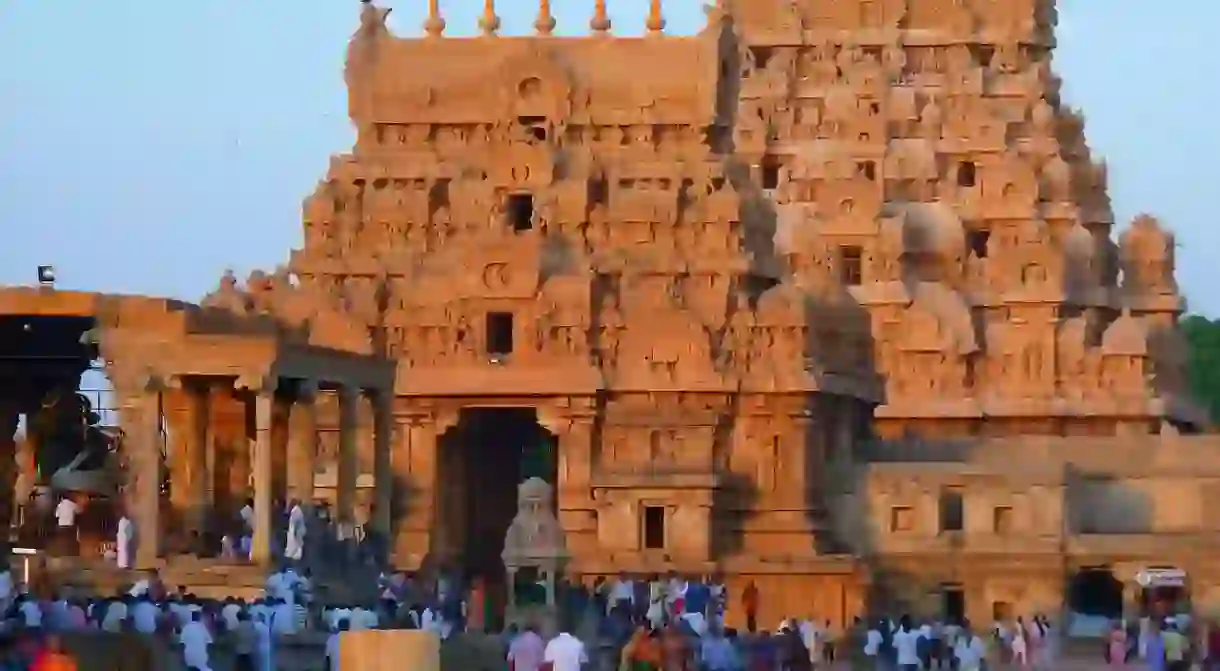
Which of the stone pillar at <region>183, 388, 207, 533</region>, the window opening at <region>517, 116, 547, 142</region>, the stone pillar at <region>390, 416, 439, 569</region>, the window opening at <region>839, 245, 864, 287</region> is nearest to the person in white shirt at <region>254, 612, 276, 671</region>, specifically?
the stone pillar at <region>183, 388, 207, 533</region>

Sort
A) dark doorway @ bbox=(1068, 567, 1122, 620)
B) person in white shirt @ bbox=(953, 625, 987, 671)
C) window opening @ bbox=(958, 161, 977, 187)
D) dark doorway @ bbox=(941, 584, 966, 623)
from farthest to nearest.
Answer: window opening @ bbox=(958, 161, 977, 187), dark doorway @ bbox=(1068, 567, 1122, 620), dark doorway @ bbox=(941, 584, 966, 623), person in white shirt @ bbox=(953, 625, 987, 671)

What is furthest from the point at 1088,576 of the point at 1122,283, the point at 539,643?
the point at 539,643

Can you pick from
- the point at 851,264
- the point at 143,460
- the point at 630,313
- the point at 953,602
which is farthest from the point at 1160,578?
the point at 143,460

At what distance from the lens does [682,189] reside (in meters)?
77.8

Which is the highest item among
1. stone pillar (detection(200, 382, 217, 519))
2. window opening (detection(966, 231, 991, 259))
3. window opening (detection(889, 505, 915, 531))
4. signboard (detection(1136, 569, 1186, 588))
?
window opening (detection(966, 231, 991, 259))

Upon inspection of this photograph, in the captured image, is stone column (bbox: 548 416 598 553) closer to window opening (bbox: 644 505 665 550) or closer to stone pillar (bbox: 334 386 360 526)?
window opening (bbox: 644 505 665 550)

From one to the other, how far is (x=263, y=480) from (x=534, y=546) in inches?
383

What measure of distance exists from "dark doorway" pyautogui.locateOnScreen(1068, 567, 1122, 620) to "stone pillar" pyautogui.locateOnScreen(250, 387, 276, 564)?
102 ft

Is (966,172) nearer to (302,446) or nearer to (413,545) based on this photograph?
(413,545)

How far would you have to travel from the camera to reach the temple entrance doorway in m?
76.0

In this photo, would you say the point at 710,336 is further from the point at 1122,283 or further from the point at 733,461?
the point at 1122,283

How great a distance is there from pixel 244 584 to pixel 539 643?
36.6ft

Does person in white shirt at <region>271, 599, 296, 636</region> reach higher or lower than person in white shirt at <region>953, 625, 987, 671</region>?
higher

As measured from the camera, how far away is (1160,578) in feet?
249
